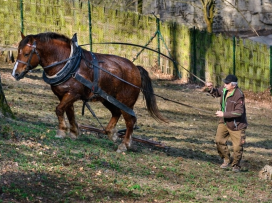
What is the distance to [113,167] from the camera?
10.6 metres

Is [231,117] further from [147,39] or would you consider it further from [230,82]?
[147,39]

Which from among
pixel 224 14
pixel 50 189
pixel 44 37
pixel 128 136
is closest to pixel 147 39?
pixel 224 14

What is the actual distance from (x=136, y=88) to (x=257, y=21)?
2240 centimetres

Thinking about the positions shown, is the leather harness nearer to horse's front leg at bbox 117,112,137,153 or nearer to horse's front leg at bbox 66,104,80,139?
horse's front leg at bbox 117,112,137,153

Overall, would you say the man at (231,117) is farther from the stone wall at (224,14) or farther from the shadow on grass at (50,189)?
the stone wall at (224,14)

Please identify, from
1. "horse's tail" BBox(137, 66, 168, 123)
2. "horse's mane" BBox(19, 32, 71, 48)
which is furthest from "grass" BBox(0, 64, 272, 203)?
"horse's mane" BBox(19, 32, 71, 48)

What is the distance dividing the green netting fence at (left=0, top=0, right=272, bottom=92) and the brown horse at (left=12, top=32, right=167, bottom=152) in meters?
12.1

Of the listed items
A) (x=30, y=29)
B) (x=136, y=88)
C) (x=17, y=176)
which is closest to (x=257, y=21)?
(x=30, y=29)

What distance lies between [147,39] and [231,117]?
14062 mm

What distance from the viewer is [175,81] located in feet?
80.3

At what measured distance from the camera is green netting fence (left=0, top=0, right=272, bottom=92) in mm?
23828

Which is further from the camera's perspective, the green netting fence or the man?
the green netting fence

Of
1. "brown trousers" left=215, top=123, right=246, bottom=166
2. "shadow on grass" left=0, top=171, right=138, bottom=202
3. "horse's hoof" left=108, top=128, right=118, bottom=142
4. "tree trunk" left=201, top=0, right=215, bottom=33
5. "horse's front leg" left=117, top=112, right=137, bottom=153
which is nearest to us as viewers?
"shadow on grass" left=0, top=171, right=138, bottom=202

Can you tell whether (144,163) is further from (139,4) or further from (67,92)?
(139,4)
